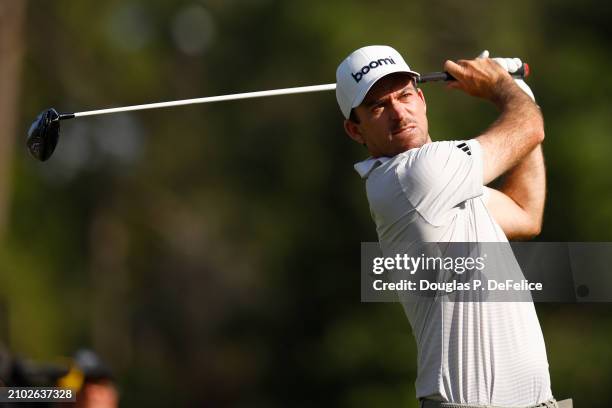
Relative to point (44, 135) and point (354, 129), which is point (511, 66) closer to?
point (354, 129)

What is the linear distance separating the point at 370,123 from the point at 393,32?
10.9 metres

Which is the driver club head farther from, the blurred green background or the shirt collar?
the blurred green background

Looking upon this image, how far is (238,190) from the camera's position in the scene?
19.2 meters

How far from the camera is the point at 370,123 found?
445 cm

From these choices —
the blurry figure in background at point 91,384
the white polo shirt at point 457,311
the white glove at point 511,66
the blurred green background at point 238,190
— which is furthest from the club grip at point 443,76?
the blurred green background at point 238,190

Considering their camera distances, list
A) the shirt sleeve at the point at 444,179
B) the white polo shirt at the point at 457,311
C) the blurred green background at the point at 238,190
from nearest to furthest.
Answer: the white polo shirt at the point at 457,311 < the shirt sleeve at the point at 444,179 < the blurred green background at the point at 238,190

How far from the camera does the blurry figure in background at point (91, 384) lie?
5.60m

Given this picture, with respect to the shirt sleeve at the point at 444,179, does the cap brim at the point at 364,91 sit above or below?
above

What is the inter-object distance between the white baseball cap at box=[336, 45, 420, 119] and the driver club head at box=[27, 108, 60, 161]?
4.75 ft

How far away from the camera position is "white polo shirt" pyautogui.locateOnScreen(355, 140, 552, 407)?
389cm

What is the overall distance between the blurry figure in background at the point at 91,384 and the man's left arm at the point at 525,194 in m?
2.06

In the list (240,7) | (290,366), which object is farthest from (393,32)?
(240,7)

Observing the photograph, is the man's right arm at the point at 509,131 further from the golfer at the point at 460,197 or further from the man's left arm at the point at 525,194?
the man's left arm at the point at 525,194

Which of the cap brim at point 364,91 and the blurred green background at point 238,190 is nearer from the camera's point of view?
the cap brim at point 364,91
